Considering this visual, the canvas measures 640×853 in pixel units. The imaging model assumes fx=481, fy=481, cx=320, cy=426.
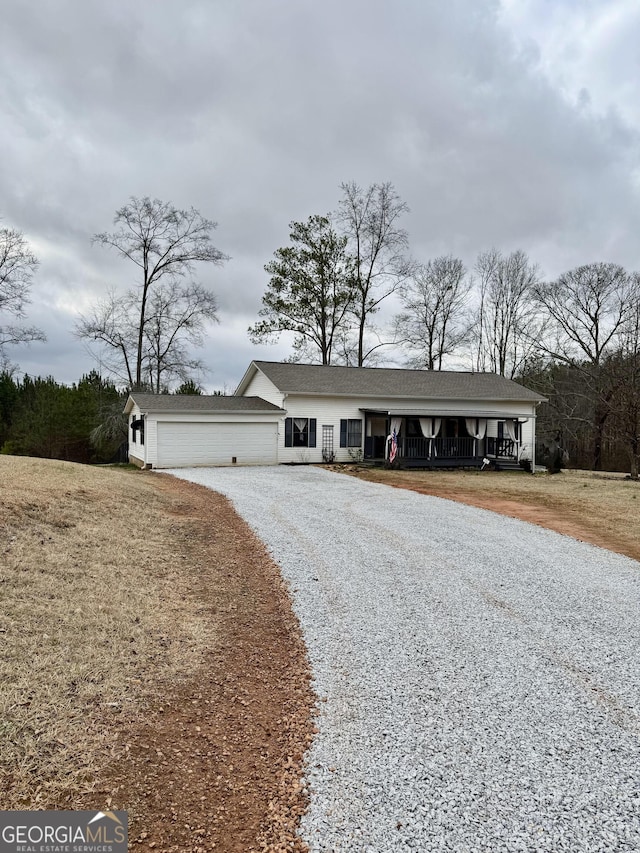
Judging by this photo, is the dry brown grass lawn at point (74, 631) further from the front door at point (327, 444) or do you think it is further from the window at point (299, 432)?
the front door at point (327, 444)

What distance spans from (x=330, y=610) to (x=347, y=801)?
8.24 feet

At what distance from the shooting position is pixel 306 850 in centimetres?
209

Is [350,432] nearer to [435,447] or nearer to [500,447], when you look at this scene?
[435,447]

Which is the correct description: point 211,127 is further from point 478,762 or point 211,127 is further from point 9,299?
point 478,762

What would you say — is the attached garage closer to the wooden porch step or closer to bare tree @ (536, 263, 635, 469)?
the wooden porch step

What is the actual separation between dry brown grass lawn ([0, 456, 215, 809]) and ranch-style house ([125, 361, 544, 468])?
11.1 metres

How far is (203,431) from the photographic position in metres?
18.9

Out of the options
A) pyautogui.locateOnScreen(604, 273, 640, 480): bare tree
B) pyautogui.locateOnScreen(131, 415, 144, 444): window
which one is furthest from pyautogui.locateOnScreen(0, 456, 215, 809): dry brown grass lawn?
pyautogui.locateOnScreen(604, 273, 640, 480): bare tree

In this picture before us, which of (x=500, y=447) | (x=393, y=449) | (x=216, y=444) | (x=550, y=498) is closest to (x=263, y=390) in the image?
(x=216, y=444)

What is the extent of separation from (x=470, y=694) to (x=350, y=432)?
17930 mm

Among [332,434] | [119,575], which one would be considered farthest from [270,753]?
[332,434]

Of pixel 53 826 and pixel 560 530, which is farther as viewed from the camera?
pixel 560 530

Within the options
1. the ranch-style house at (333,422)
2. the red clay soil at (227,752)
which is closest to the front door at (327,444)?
the ranch-style house at (333,422)

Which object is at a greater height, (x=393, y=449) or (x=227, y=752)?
(x=393, y=449)
